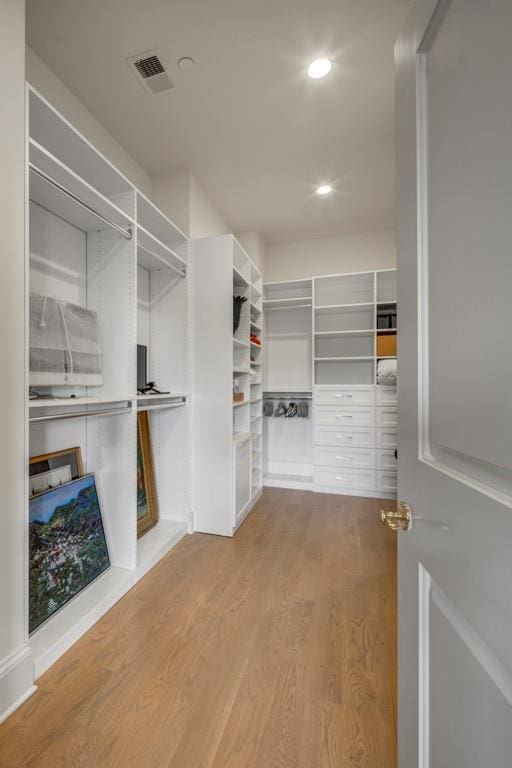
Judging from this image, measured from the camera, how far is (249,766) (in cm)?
106

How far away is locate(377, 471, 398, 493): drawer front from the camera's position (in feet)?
11.2

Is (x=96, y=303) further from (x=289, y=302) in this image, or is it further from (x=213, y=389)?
(x=289, y=302)

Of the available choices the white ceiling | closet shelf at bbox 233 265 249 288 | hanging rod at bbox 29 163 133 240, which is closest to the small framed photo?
hanging rod at bbox 29 163 133 240

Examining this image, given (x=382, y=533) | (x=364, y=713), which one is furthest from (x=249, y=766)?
(x=382, y=533)

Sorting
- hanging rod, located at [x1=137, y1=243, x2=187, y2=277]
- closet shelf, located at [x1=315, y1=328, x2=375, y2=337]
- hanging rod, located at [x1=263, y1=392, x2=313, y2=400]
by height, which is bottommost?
hanging rod, located at [x1=263, y1=392, x2=313, y2=400]

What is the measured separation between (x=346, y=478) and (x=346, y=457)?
22cm

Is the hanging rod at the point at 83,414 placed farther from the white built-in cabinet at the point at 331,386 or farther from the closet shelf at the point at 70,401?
the white built-in cabinet at the point at 331,386

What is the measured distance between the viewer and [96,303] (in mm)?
2062

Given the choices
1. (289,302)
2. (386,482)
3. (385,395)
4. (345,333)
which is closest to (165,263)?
(289,302)

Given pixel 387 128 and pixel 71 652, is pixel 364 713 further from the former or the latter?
pixel 387 128

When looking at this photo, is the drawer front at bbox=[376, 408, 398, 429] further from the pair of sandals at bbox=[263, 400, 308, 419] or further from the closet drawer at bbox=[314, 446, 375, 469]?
the pair of sandals at bbox=[263, 400, 308, 419]

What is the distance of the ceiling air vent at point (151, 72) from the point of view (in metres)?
1.84

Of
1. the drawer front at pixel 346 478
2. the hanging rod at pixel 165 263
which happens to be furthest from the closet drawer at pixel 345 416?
the hanging rod at pixel 165 263

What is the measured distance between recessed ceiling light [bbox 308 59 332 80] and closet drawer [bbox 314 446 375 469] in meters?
3.01
